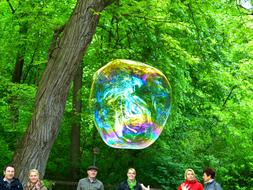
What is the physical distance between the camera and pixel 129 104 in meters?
8.33

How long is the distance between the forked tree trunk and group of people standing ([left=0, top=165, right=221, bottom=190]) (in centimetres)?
168

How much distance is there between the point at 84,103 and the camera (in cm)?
1451

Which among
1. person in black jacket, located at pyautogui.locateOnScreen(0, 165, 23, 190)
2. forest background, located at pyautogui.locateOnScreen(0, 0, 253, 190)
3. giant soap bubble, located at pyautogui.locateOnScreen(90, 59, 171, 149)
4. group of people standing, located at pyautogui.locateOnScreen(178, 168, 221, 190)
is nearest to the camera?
person in black jacket, located at pyautogui.locateOnScreen(0, 165, 23, 190)

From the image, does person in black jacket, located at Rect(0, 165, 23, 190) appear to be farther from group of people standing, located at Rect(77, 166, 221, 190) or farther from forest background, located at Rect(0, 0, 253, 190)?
forest background, located at Rect(0, 0, 253, 190)

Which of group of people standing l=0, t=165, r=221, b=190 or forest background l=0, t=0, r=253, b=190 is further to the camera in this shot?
forest background l=0, t=0, r=253, b=190

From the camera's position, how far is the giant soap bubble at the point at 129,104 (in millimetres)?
8164

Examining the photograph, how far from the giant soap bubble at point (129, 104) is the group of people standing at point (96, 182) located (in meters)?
0.83

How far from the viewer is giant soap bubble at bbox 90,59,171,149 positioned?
26.8ft

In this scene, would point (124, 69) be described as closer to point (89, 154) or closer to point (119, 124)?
point (119, 124)

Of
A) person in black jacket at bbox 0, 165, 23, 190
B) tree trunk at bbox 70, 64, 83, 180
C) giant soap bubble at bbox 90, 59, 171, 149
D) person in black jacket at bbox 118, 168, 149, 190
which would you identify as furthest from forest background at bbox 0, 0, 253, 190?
person in black jacket at bbox 0, 165, 23, 190

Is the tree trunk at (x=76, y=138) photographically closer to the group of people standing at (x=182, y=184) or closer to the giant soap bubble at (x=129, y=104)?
the giant soap bubble at (x=129, y=104)

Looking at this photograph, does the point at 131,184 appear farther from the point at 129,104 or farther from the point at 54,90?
the point at 54,90

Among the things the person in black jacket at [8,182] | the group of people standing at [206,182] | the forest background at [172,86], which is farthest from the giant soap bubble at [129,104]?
the forest background at [172,86]

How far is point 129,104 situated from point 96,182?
4.86ft
